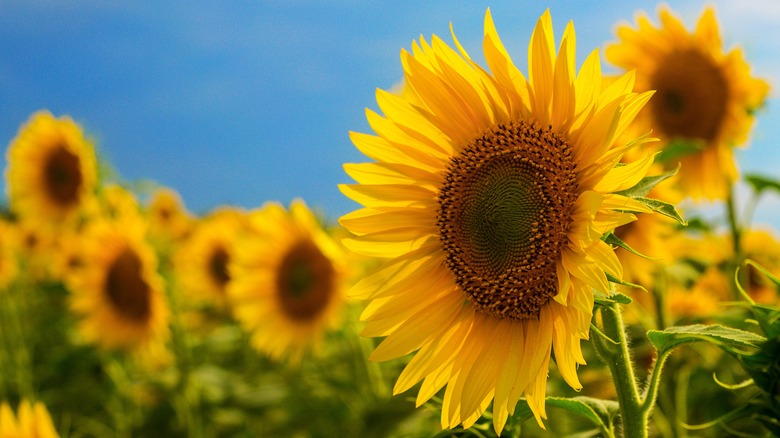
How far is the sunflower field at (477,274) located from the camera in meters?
1.39

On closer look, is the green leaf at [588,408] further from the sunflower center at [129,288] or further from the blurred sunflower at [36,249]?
the blurred sunflower at [36,249]

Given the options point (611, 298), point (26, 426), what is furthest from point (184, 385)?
point (611, 298)

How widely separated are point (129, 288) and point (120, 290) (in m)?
0.11

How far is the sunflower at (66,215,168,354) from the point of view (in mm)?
4914

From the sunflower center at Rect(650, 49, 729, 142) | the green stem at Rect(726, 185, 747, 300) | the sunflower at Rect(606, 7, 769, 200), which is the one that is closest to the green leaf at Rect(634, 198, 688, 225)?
the green stem at Rect(726, 185, 747, 300)

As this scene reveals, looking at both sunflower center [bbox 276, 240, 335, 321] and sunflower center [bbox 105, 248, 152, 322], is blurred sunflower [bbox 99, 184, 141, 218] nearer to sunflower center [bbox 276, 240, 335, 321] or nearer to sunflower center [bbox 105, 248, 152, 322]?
sunflower center [bbox 105, 248, 152, 322]

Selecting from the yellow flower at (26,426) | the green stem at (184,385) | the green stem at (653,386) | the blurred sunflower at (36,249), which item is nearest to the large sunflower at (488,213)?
the green stem at (653,386)

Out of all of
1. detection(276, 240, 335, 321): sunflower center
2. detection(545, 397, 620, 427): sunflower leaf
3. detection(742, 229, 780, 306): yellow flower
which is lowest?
detection(742, 229, 780, 306): yellow flower

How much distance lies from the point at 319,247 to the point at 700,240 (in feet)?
8.16

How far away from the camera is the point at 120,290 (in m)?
5.07

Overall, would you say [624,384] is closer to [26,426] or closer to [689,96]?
[26,426]

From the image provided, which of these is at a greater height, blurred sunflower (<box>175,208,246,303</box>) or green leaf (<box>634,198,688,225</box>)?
blurred sunflower (<box>175,208,246,303</box>)

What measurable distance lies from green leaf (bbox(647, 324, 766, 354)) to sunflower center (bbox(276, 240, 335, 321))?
351cm

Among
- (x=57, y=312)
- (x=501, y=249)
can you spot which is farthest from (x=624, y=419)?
(x=57, y=312)
